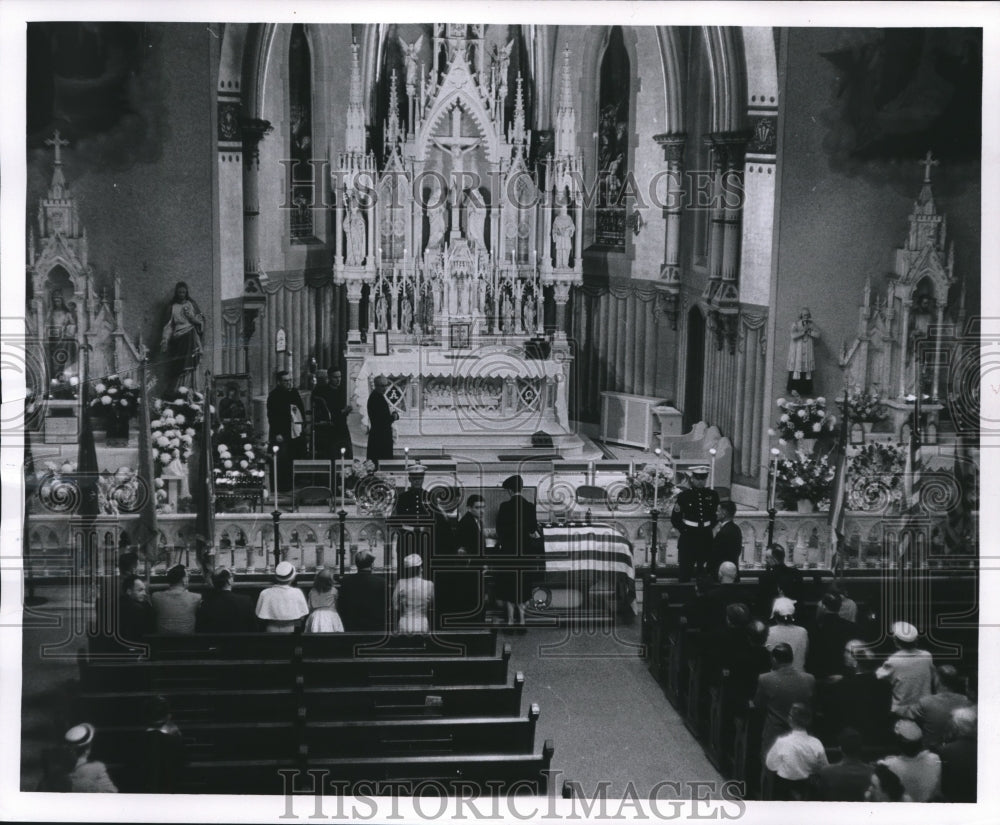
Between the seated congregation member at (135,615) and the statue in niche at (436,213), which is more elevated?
the statue in niche at (436,213)

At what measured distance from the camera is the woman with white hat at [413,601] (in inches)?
510

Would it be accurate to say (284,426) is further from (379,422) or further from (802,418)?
(802,418)

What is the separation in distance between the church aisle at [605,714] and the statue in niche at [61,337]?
16.8ft

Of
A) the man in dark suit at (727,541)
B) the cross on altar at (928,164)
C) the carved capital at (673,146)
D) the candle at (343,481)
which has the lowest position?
the man in dark suit at (727,541)

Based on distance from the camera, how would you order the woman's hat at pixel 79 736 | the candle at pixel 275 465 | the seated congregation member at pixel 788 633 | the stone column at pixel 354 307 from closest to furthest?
the woman's hat at pixel 79 736
the seated congregation member at pixel 788 633
the candle at pixel 275 465
the stone column at pixel 354 307

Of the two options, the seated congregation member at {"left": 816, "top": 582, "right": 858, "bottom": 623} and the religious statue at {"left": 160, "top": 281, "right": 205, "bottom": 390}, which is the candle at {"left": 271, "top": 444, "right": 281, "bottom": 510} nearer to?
the religious statue at {"left": 160, "top": 281, "right": 205, "bottom": 390}

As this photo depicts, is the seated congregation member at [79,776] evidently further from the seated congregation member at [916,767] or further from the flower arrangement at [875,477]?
the flower arrangement at [875,477]

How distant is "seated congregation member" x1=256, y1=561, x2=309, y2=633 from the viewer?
1286 centimetres

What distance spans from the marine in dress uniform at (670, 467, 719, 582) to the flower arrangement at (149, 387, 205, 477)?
508 cm

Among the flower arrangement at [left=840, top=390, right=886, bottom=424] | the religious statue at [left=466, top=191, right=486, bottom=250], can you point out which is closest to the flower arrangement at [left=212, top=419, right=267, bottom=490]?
the religious statue at [left=466, top=191, right=486, bottom=250]

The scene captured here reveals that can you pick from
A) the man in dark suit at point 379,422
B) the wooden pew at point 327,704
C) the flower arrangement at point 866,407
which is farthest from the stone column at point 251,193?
the flower arrangement at point 866,407

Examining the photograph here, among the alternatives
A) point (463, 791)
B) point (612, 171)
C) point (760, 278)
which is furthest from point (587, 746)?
point (612, 171)

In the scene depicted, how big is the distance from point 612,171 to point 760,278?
2.08m

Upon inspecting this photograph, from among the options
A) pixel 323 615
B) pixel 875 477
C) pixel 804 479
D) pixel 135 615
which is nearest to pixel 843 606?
pixel 875 477
